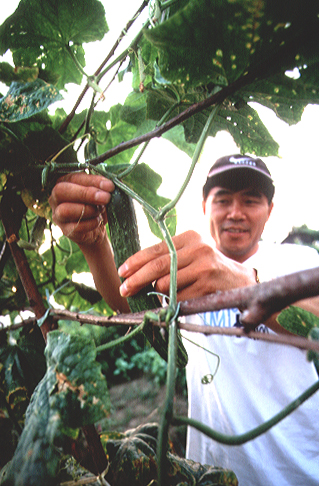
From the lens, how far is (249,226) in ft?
5.16

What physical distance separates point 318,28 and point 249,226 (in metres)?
1.29

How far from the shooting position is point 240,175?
1.68 meters

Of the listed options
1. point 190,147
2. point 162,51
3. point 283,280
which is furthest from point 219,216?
point 283,280

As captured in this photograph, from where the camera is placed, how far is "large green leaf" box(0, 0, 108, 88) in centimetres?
67

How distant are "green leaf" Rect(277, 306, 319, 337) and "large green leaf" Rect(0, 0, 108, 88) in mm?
777

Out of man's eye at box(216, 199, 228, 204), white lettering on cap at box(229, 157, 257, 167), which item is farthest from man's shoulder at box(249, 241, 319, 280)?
white lettering on cap at box(229, 157, 257, 167)

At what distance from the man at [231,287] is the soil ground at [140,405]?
1.47 metres

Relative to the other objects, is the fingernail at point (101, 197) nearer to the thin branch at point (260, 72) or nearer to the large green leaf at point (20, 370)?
the thin branch at point (260, 72)

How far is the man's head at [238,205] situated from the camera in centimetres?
157

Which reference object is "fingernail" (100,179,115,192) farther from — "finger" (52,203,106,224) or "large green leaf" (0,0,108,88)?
"large green leaf" (0,0,108,88)

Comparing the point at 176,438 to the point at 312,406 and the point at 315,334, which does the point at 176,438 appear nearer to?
the point at 312,406

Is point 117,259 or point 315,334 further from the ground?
point 117,259

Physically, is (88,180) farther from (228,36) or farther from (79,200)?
(228,36)

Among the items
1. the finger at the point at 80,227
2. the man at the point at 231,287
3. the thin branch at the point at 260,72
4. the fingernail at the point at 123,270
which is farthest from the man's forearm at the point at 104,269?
the thin branch at the point at 260,72
